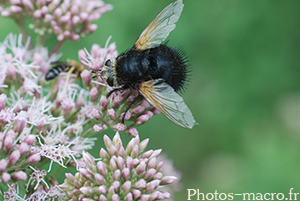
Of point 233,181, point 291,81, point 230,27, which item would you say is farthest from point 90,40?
point 291,81

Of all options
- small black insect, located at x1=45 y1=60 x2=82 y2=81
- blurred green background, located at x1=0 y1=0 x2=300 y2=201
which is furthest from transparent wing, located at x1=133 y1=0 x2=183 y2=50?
blurred green background, located at x1=0 y1=0 x2=300 y2=201

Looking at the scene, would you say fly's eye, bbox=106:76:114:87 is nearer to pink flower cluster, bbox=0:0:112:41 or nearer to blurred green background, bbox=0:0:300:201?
pink flower cluster, bbox=0:0:112:41

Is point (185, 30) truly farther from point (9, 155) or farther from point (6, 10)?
point (9, 155)

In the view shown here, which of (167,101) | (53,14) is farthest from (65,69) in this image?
(167,101)

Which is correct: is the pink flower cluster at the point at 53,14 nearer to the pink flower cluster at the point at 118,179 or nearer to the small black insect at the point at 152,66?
the small black insect at the point at 152,66

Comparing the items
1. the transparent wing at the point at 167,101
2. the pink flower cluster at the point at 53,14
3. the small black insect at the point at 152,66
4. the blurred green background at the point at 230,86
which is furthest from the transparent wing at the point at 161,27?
the blurred green background at the point at 230,86

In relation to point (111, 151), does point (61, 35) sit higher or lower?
higher

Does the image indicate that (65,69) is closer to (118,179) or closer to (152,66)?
(152,66)
